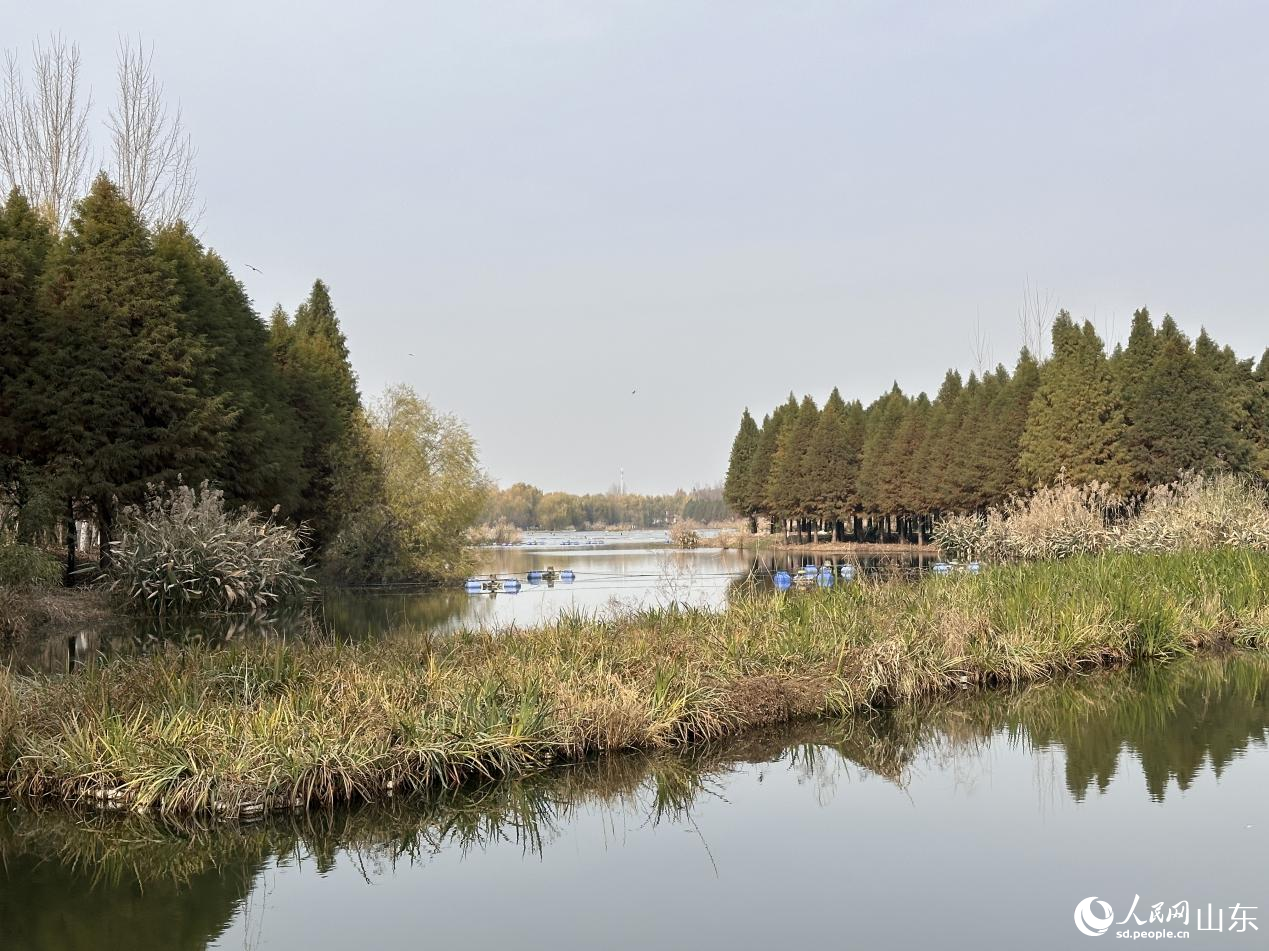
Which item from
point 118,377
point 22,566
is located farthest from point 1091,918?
point 118,377

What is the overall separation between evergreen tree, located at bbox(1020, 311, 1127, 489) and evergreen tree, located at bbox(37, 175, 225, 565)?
30130 mm

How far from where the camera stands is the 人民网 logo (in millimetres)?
6227

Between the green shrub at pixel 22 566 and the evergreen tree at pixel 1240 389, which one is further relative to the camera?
the evergreen tree at pixel 1240 389

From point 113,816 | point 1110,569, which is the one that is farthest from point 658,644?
point 1110,569

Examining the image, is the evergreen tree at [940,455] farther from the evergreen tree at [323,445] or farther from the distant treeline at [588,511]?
the distant treeline at [588,511]

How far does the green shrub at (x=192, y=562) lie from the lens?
23.2 m

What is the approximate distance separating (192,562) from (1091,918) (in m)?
20.6

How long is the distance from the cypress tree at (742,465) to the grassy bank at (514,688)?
59.2 meters

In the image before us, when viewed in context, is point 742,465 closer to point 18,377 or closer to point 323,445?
point 323,445

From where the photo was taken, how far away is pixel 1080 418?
140ft

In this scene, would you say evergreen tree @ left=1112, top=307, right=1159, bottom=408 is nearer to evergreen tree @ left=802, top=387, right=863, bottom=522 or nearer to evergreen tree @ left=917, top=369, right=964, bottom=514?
evergreen tree @ left=917, top=369, right=964, bottom=514

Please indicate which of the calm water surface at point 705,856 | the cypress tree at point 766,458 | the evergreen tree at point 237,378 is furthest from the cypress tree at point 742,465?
the calm water surface at point 705,856

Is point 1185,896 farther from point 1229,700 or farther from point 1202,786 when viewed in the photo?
point 1229,700

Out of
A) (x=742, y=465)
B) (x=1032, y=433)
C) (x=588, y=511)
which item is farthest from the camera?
(x=588, y=511)
